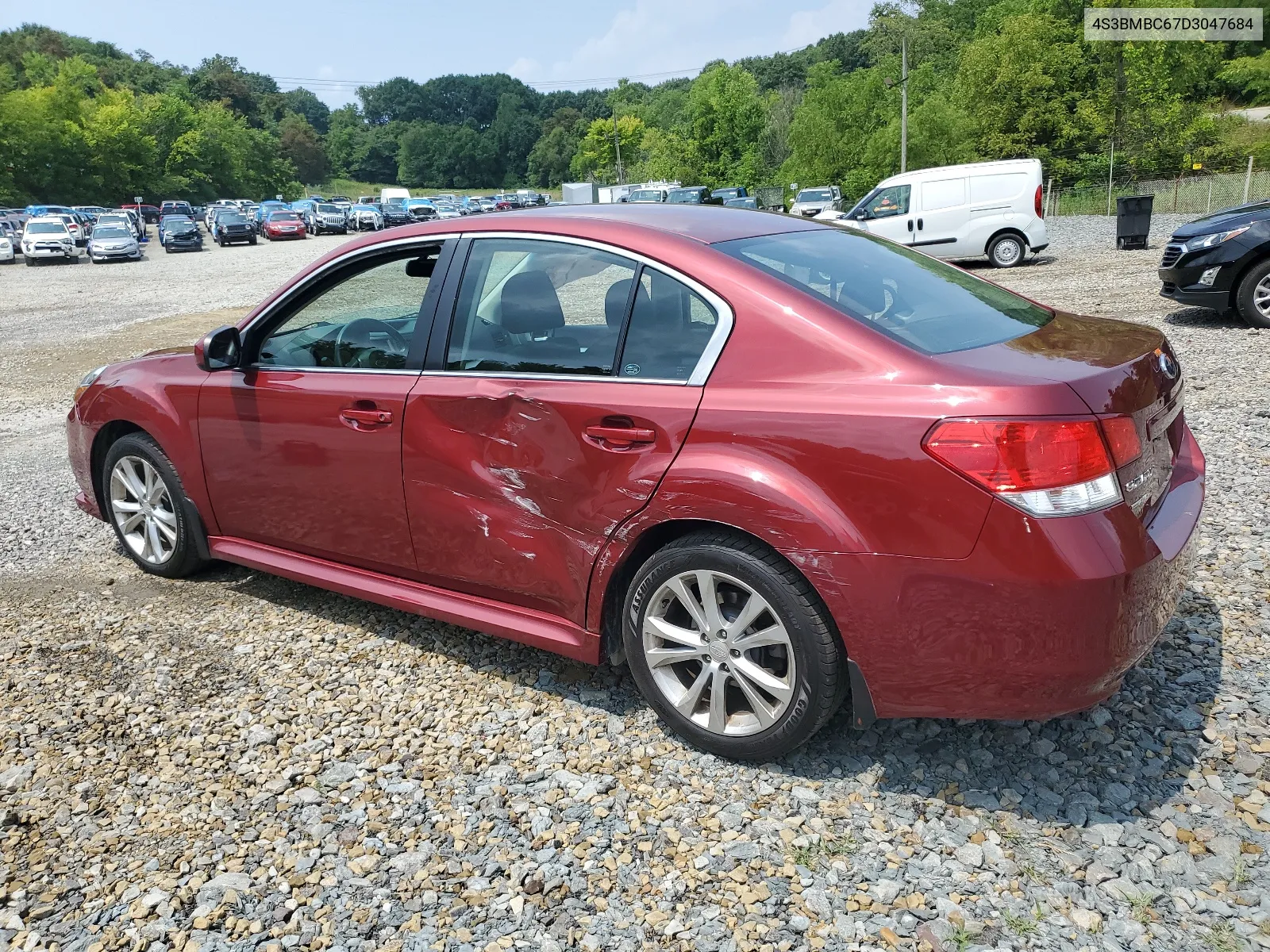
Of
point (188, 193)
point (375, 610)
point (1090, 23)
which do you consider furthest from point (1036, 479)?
point (188, 193)

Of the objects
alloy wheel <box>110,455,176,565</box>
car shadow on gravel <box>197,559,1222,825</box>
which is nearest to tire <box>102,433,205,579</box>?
alloy wheel <box>110,455,176,565</box>

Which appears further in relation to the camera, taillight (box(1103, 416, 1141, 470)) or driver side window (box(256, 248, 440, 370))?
driver side window (box(256, 248, 440, 370))

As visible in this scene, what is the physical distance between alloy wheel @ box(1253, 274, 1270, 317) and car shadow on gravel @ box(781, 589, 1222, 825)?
8142mm

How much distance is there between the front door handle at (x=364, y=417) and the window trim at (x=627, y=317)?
0.23 m

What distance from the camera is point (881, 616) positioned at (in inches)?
105

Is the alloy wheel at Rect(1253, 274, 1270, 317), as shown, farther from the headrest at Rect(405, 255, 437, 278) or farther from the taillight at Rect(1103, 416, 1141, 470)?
the headrest at Rect(405, 255, 437, 278)

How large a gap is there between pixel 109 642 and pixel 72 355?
1300cm

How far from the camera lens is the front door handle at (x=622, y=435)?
2996 millimetres

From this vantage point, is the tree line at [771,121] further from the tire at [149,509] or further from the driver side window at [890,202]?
the tire at [149,509]

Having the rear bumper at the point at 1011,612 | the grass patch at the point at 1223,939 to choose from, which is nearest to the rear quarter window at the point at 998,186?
the rear bumper at the point at 1011,612

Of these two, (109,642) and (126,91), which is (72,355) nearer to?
(109,642)

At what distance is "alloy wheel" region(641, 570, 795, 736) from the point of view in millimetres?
2934

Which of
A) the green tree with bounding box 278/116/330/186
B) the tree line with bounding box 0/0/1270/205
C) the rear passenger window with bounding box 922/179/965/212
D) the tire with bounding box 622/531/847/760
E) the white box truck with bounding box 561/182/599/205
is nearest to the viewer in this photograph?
the tire with bounding box 622/531/847/760

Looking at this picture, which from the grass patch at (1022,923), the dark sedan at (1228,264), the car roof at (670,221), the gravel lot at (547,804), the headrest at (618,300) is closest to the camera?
the grass patch at (1022,923)
